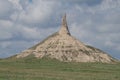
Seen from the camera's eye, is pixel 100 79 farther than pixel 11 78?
Yes

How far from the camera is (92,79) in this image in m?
76.1

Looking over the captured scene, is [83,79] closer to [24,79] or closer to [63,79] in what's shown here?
[63,79]

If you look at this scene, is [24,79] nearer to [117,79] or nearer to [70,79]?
[70,79]

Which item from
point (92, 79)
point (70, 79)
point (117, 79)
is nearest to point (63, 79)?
point (70, 79)

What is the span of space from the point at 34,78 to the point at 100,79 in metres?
13.4

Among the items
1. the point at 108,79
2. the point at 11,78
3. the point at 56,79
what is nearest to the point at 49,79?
the point at 56,79

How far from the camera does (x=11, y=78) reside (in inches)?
2783

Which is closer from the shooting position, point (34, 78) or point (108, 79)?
point (34, 78)

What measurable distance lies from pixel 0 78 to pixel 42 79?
754cm

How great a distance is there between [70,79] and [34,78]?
21.6 ft

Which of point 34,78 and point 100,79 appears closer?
point 34,78

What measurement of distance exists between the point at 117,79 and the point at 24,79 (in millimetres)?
19048

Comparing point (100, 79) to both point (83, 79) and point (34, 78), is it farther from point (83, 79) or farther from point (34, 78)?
point (34, 78)

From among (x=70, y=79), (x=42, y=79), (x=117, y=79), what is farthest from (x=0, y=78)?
(x=117, y=79)
